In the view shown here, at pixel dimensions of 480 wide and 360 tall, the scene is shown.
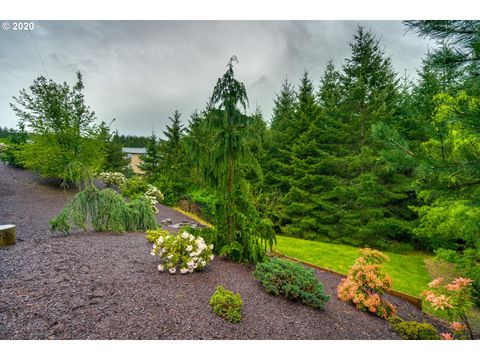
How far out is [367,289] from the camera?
335 cm

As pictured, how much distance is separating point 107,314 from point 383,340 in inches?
117

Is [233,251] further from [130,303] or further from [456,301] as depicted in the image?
[456,301]

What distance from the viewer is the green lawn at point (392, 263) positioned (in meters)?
5.36

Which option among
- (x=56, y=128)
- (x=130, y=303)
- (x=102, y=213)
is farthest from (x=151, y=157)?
(x=130, y=303)

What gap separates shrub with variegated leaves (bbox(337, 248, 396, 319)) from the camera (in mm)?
3115

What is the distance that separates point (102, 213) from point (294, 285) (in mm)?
4326

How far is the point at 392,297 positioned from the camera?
13.8 ft

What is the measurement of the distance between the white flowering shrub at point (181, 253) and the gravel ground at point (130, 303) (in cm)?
12

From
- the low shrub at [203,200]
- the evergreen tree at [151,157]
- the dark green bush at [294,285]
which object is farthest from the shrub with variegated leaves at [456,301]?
the evergreen tree at [151,157]

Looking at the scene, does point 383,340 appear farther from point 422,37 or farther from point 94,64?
point 94,64

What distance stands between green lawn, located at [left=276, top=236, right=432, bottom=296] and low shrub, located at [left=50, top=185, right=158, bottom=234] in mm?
3984
